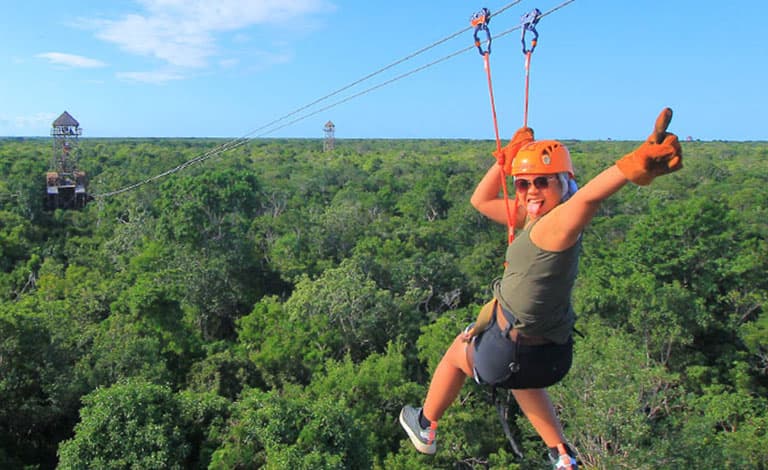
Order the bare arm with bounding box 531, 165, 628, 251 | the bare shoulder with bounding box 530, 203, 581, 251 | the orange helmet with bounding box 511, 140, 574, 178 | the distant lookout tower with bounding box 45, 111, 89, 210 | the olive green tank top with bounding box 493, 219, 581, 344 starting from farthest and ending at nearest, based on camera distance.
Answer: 1. the distant lookout tower with bounding box 45, 111, 89, 210
2. the orange helmet with bounding box 511, 140, 574, 178
3. the olive green tank top with bounding box 493, 219, 581, 344
4. the bare shoulder with bounding box 530, 203, 581, 251
5. the bare arm with bounding box 531, 165, 628, 251

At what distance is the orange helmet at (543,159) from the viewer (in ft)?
9.20

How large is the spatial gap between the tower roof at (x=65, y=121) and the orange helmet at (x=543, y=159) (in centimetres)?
4107

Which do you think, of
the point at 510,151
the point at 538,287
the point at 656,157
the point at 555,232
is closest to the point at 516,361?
the point at 538,287

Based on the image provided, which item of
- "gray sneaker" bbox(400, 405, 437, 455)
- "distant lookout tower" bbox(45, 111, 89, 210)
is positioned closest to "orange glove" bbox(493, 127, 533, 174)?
"gray sneaker" bbox(400, 405, 437, 455)

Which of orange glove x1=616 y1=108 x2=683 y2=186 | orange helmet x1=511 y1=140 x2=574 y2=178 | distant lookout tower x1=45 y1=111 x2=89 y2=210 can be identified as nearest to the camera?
orange glove x1=616 y1=108 x2=683 y2=186

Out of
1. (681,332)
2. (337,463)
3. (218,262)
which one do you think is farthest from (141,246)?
(681,332)

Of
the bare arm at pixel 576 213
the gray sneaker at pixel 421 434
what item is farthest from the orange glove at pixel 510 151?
the gray sneaker at pixel 421 434

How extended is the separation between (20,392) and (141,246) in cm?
1345

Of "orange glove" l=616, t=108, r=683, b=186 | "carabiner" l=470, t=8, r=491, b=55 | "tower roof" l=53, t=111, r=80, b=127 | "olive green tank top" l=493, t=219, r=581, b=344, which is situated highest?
"tower roof" l=53, t=111, r=80, b=127

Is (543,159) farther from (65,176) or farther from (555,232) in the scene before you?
(65,176)

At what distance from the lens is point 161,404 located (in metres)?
10.9

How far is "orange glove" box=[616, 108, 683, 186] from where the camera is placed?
7.22ft

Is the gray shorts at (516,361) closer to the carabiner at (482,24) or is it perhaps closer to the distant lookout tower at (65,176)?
the carabiner at (482,24)

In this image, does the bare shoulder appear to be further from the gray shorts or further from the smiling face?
the gray shorts
